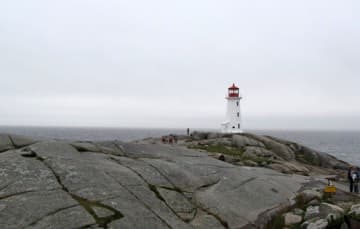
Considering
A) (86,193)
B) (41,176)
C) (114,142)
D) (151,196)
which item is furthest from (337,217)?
(114,142)

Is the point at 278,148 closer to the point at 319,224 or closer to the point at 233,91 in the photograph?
the point at 233,91

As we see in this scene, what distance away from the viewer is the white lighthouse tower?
49188 millimetres

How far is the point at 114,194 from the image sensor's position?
10172 mm

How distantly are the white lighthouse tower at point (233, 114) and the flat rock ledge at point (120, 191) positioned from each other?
3343cm

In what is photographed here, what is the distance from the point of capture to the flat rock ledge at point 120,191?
880cm

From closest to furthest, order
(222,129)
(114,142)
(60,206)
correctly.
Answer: (60,206) < (114,142) < (222,129)

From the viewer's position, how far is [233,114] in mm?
50031

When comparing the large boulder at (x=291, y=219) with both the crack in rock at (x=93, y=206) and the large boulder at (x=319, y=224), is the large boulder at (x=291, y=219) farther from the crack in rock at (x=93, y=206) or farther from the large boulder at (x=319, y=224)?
the crack in rock at (x=93, y=206)

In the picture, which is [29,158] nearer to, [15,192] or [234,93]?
[15,192]

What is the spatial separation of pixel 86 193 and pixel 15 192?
2037 millimetres

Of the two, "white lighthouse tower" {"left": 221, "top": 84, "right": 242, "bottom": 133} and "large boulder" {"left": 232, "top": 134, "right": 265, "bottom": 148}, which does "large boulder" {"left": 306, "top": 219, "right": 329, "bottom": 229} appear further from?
"white lighthouse tower" {"left": 221, "top": 84, "right": 242, "bottom": 133}

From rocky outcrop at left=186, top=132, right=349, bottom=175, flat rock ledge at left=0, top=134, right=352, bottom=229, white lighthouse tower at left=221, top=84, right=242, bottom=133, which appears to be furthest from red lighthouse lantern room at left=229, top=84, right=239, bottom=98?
flat rock ledge at left=0, top=134, right=352, bottom=229

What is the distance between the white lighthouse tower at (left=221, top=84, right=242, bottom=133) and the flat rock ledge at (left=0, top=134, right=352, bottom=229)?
3343 centimetres

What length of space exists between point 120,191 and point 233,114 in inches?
1614
